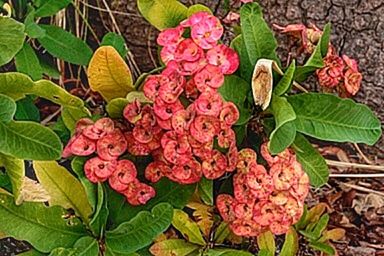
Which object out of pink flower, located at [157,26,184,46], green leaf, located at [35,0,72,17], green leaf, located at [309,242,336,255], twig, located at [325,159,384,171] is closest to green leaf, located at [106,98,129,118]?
pink flower, located at [157,26,184,46]

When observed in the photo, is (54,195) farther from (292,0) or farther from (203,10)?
(292,0)

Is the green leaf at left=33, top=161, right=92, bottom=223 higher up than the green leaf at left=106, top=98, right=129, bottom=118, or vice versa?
the green leaf at left=106, top=98, right=129, bottom=118

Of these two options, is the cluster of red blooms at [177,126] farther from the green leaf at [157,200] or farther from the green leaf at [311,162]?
the green leaf at [311,162]

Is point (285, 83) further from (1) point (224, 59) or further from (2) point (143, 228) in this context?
(2) point (143, 228)

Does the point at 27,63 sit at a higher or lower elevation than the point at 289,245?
higher

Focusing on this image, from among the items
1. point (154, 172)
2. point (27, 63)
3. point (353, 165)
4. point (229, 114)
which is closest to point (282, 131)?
Answer: point (229, 114)

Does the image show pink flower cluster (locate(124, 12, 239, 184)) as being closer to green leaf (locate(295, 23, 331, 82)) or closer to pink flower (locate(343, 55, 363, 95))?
green leaf (locate(295, 23, 331, 82))
